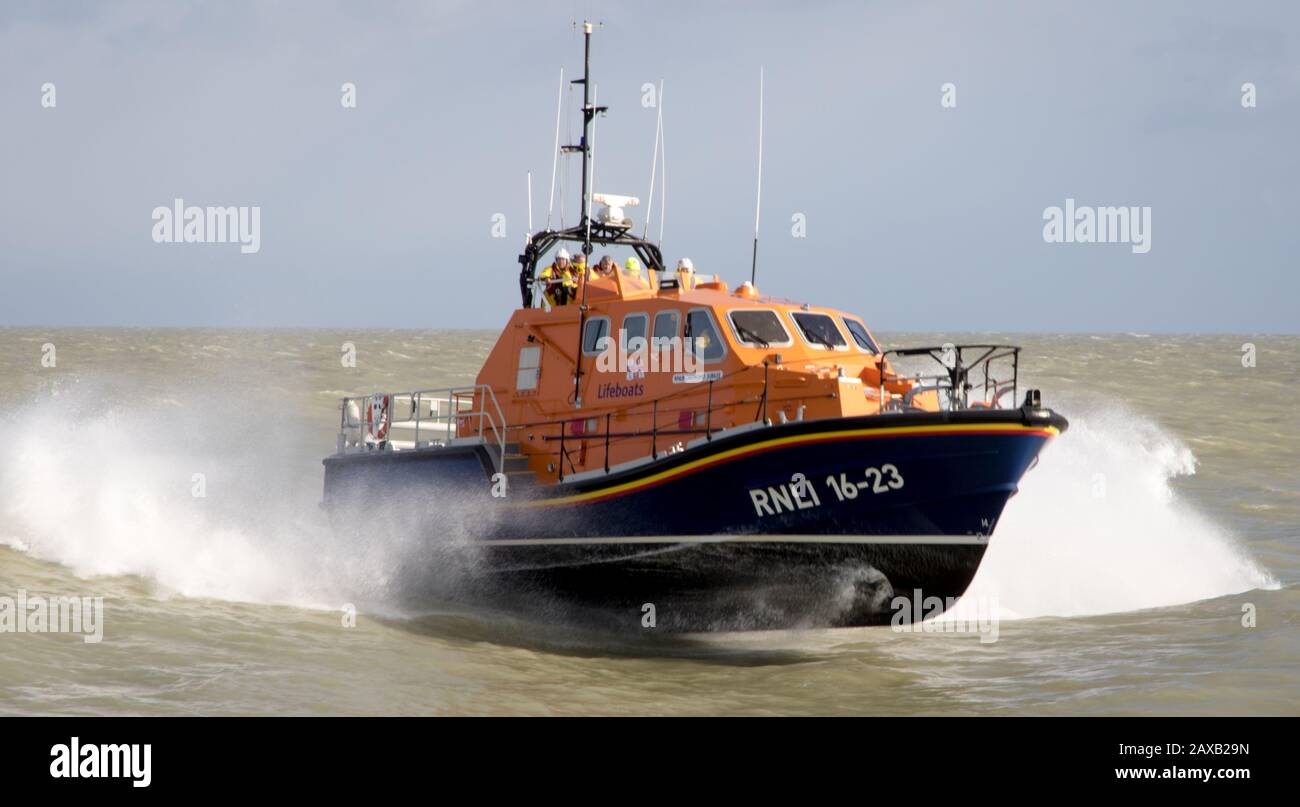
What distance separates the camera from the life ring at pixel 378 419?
40.4 feet

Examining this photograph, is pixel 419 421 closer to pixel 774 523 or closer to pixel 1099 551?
pixel 774 523

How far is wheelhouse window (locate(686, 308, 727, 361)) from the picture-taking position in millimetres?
9430

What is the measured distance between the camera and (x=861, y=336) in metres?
10.4

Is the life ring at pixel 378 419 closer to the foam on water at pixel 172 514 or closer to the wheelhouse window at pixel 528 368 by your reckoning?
the foam on water at pixel 172 514

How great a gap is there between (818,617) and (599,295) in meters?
3.37

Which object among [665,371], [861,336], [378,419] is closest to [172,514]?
[378,419]

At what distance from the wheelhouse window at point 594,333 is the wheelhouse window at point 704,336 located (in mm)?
872

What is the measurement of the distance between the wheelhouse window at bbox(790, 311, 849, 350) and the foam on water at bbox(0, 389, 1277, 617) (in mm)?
2791

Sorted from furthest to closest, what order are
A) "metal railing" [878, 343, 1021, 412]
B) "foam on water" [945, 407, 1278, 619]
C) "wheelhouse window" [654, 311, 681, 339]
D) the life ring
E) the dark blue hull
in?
the life ring
"foam on water" [945, 407, 1278, 619]
"wheelhouse window" [654, 311, 681, 339]
"metal railing" [878, 343, 1021, 412]
the dark blue hull

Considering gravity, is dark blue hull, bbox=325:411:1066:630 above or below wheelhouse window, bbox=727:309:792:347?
below

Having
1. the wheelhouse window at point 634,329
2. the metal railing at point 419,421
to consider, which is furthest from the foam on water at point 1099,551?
the metal railing at point 419,421

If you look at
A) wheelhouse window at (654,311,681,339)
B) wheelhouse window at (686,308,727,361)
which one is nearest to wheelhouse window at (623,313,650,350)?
wheelhouse window at (654,311,681,339)

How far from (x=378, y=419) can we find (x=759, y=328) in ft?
15.7

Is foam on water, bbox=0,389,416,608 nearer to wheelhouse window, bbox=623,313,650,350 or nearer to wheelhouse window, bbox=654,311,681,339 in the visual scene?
wheelhouse window, bbox=623,313,650,350
